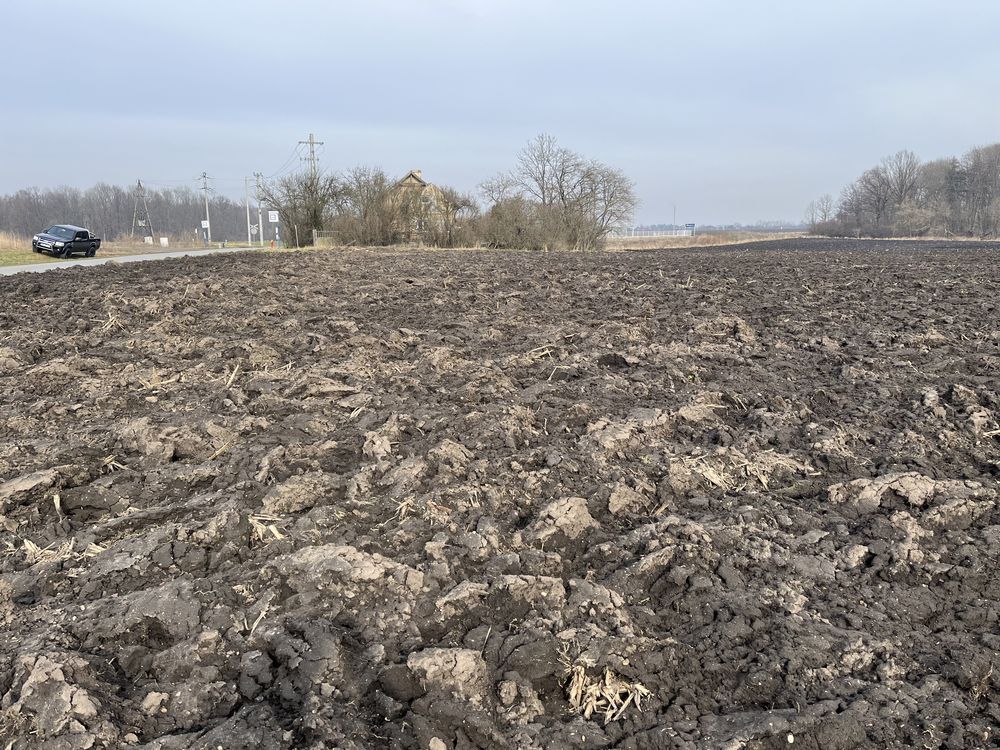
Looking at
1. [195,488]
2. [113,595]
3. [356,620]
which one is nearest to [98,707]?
[113,595]

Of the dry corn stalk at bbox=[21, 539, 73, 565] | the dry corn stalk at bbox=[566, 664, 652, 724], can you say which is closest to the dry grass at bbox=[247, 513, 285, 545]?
the dry corn stalk at bbox=[21, 539, 73, 565]

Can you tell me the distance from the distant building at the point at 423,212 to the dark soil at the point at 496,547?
3218 centimetres

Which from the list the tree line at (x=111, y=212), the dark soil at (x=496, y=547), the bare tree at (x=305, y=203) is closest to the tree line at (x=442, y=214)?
the bare tree at (x=305, y=203)

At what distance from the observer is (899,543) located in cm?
288

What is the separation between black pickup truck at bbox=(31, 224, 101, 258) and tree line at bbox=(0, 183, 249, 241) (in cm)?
6392

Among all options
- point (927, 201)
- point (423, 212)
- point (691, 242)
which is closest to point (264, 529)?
point (423, 212)

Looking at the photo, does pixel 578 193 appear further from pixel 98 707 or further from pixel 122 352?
pixel 98 707

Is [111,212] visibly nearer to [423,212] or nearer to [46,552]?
[423,212]

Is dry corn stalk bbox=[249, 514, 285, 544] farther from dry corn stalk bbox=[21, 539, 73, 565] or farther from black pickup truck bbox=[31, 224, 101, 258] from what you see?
black pickup truck bbox=[31, 224, 101, 258]

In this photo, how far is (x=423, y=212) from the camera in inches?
1473

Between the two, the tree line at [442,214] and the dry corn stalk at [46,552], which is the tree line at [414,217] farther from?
the dry corn stalk at [46,552]

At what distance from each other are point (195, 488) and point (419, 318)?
4.99 meters

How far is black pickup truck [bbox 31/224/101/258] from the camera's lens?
27031mm

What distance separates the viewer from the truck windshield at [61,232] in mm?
27766
